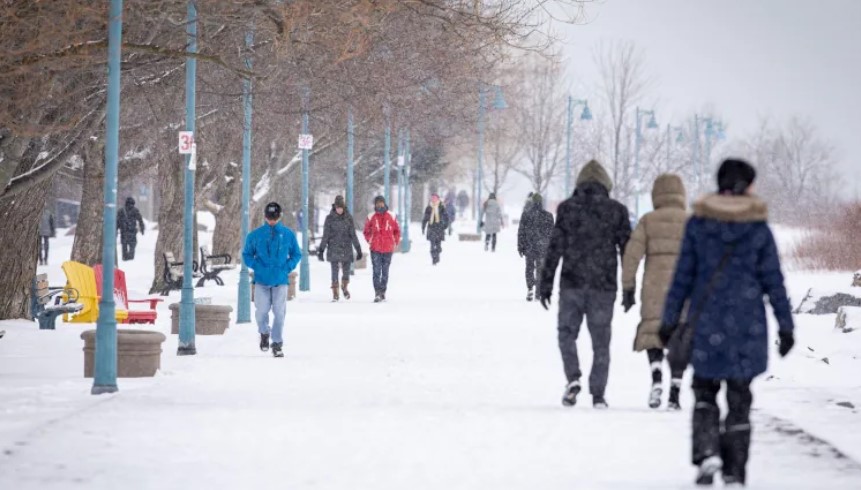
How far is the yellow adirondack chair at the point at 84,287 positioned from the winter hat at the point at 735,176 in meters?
14.6

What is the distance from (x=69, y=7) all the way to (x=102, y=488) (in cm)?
612

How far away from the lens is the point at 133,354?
15.5 metres

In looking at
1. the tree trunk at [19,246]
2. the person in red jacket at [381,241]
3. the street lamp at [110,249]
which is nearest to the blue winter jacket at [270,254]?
the street lamp at [110,249]

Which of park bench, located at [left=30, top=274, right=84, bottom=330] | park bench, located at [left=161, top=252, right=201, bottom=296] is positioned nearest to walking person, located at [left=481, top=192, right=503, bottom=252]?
park bench, located at [left=161, top=252, right=201, bottom=296]

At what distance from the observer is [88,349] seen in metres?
15.3

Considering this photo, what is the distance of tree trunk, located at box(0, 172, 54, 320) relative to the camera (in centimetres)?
2294

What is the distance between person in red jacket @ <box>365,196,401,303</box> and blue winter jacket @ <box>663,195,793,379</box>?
19.7m

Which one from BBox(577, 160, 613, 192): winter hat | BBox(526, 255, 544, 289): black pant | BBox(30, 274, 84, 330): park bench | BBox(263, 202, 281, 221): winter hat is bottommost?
BBox(30, 274, 84, 330): park bench

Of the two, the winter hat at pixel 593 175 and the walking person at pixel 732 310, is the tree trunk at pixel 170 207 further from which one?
the walking person at pixel 732 310

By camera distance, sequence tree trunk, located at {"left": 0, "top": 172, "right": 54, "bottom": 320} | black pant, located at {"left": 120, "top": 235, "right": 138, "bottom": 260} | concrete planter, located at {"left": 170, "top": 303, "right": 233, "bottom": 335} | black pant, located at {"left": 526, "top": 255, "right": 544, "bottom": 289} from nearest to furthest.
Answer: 1. concrete planter, located at {"left": 170, "top": 303, "right": 233, "bottom": 335}
2. tree trunk, located at {"left": 0, "top": 172, "right": 54, "bottom": 320}
3. black pant, located at {"left": 526, "top": 255, "right": 544, "bottom": 289}
4. black pant, located at {"left": 120, "top": 235, "right": 138, "bottom": 260}

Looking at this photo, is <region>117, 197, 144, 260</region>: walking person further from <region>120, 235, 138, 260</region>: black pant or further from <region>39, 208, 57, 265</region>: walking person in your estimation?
<region>39, 208, 57, 265</region>: walking person

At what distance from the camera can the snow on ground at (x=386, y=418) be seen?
9.48 meters

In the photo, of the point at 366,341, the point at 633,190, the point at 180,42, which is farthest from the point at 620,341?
the point at 633,190

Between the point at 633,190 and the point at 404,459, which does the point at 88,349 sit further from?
the point at 633,190
